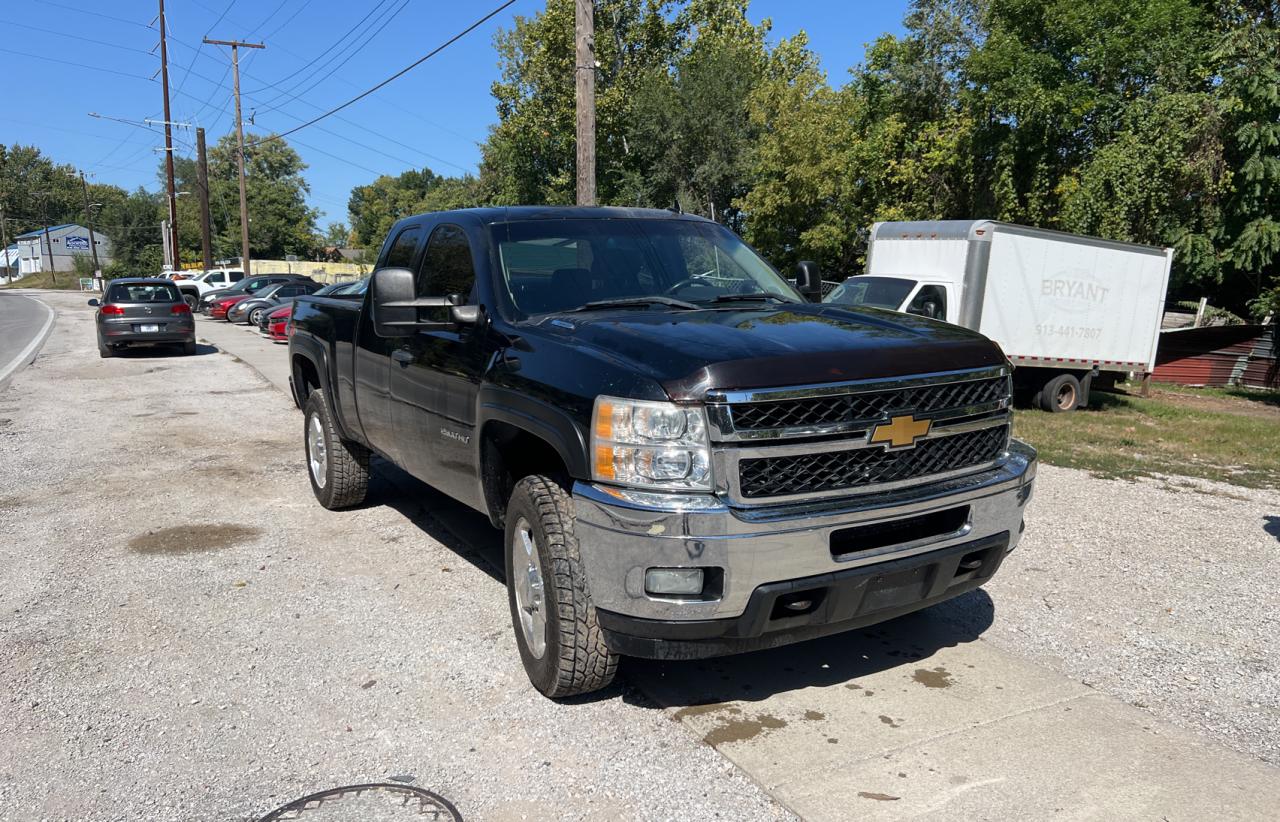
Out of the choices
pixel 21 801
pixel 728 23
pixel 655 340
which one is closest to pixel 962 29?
pixel 728 23

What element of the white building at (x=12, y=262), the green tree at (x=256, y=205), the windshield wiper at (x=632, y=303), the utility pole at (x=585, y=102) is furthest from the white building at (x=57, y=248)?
the windshield wiper at (x=632, y=303)

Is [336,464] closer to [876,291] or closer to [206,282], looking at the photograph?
[876,291]

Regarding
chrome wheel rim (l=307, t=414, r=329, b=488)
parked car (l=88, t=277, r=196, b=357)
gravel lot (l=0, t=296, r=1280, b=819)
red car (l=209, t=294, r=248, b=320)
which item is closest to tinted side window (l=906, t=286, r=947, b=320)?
gravel lot (l=0, t=296, r=1280, b=819)

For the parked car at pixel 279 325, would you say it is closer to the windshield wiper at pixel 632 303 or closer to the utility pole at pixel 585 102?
the utility pole at pixel 585 102

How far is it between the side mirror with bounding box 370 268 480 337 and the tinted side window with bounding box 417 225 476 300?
23cm

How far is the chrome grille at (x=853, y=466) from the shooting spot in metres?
3.17

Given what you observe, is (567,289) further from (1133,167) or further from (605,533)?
(1133,167)

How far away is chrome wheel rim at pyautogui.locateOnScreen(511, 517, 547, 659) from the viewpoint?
376 cm

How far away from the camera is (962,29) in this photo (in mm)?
23500

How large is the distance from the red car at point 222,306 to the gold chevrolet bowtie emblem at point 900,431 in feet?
106

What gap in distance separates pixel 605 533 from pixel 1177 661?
278cm

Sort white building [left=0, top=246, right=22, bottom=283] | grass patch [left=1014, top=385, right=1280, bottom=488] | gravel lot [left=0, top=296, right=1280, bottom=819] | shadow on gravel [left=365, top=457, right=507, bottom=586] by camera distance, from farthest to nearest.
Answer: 1. white building [left=0, top=246, right=22, bottom=283]
2. grass patch [left=1014, top=385, right=1280, bottom=488]
3. shadow on gravel [left=365, top=457, right=507, bottom=586]
4. gravel lot [left=0, top=296, right=1280, bottom=819]

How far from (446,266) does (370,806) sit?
2823 mm

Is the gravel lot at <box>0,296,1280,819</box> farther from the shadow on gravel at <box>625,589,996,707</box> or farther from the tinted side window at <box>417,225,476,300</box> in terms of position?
the tinted side window at <box>417,225,476,300</box>
